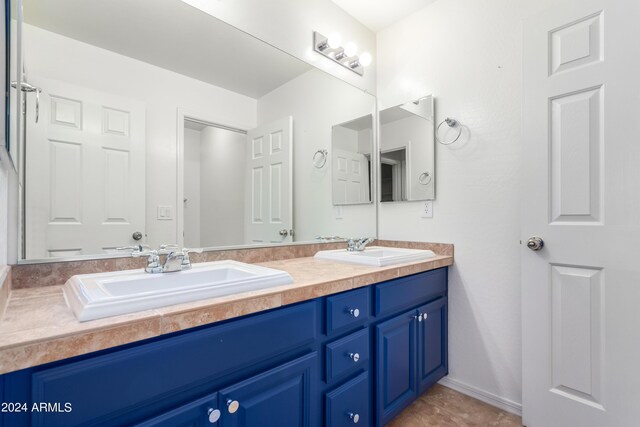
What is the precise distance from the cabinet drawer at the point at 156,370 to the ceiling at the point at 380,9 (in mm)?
1980

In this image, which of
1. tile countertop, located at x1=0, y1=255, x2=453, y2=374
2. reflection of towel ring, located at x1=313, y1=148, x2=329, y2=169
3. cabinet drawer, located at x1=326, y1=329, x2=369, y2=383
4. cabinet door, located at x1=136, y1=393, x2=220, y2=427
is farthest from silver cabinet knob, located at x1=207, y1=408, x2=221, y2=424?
reflection of towel ring, located at x1=313, y1=148, x2=329, y2=169

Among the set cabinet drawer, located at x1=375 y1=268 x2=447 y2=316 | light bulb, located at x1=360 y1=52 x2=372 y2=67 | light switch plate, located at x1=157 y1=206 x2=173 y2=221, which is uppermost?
light bulb, located at x1=360 y1=52 x2=372 y2=67

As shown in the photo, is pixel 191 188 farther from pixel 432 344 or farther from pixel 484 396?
pixel 484 396

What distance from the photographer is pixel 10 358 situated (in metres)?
0.57

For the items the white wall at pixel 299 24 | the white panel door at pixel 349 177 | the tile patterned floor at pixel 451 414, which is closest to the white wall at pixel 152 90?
the white wall at pixel 299 24

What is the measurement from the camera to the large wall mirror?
1074 millimetres

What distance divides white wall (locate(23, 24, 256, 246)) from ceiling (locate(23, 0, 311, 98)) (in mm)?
39

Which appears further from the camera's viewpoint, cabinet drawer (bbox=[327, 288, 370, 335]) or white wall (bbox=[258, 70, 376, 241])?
white wall (bbox=[258, 70, 376, 241])

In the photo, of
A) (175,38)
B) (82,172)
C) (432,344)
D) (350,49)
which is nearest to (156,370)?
(82,172)

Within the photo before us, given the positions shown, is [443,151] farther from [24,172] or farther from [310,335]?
[24,172]

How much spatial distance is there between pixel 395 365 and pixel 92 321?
1.24 metres

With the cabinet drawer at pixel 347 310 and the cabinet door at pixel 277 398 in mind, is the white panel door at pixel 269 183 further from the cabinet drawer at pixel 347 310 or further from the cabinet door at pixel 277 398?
the cabinet door at pixel 277 398

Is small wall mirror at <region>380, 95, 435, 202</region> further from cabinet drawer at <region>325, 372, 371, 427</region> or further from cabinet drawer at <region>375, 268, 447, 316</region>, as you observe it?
cabinet drawer at <region>325, 372, 371, 427</region>

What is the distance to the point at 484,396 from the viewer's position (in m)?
1.74
